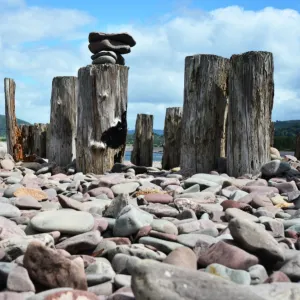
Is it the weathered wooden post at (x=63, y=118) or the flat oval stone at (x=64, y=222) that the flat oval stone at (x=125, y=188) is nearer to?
the flat oval stone at (x=64, y=222)

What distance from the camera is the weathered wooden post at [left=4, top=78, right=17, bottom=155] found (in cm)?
1086

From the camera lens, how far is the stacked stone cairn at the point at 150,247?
233cm

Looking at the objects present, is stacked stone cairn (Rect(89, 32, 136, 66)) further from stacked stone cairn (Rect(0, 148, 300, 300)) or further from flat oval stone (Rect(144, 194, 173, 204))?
flat oval stone (Rect(144, 194, 173, 204))

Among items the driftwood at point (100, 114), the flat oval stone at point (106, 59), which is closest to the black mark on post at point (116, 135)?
the driftwood at point (100, 114)

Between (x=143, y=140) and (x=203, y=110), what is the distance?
2.38 meters

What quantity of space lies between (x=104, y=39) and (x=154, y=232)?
1045 cm

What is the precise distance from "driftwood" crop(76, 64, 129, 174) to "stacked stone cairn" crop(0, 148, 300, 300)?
251 cm

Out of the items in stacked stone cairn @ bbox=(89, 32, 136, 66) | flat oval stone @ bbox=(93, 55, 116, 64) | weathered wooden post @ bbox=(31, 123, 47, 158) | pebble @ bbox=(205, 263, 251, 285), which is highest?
stacked stone cairn @ bbox=(89, 32, 136, 66)

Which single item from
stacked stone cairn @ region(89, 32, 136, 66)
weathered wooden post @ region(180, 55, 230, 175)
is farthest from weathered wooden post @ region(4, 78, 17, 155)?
weathered wooden post @ region(180, 55, 230, 175)

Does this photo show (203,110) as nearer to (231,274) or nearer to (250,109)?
(250,109)

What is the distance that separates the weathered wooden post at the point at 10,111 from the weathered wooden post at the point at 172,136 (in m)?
3.67

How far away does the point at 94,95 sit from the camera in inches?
321

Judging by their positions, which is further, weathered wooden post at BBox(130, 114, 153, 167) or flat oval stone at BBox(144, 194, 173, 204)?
weathered wooden post at BBox(130, 114, 153, 167)

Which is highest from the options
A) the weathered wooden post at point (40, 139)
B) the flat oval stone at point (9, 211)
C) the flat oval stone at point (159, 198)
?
the weathered wooden post at point (40, 139)
